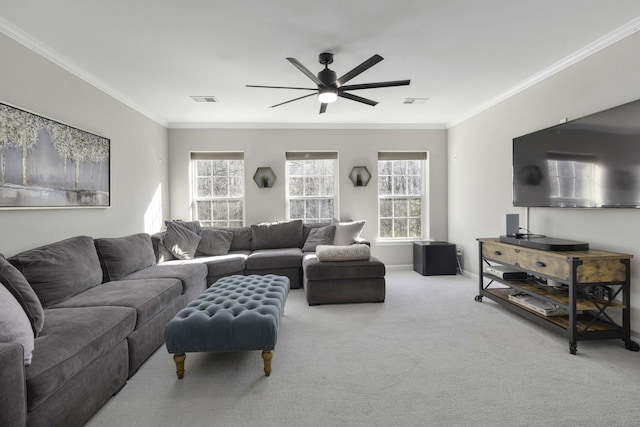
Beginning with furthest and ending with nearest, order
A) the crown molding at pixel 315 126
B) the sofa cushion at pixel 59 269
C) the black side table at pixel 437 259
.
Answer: the crown molding at pixel 315 126
the black side table at pixel 437 259
the sofa cushion at pixel 59 269

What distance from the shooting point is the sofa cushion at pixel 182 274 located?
294cm

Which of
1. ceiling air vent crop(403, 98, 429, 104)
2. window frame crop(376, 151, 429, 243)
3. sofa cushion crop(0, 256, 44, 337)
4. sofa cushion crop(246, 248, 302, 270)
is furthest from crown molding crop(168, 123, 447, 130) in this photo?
sofa cushion crop(0, 256, 44, 337)

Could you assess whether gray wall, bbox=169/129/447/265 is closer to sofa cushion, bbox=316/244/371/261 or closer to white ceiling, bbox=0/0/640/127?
white ceiling, bbox=0/0/640/127

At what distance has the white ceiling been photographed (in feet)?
7.03

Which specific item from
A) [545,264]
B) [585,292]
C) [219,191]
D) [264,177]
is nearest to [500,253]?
[545,264]

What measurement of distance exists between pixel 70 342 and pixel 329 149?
439 cm

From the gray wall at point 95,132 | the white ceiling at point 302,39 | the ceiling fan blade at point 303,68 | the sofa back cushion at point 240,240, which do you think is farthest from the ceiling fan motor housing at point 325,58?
the sofa back cushion at point 240,240

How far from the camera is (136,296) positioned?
2262mm

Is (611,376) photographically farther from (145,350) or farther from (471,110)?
(471,110)

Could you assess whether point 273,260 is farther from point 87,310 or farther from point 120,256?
point 87,310

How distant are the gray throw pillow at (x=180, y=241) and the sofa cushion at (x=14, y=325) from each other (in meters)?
2.44

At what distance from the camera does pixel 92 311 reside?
1.91 meters

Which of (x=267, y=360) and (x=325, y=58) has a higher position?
(x=325, y=58)

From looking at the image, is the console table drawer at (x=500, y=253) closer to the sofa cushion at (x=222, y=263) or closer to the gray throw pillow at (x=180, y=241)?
the sofa cushion at (x=222, y=263)
